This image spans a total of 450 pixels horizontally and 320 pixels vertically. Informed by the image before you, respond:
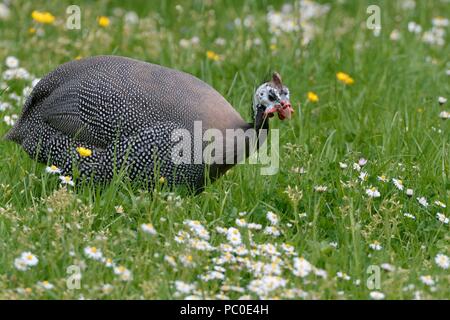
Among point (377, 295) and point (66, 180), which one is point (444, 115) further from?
point (66, 180)

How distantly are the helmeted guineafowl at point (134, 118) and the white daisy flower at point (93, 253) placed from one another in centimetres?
75

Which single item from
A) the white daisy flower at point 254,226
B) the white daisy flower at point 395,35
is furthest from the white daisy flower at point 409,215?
the white daisy flower at point 395,35

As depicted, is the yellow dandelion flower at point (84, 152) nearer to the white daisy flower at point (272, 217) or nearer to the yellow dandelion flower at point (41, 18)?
the white daisy flower at point (272, 217)

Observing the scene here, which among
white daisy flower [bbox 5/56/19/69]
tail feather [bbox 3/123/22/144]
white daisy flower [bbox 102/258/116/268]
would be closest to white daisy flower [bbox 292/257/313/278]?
white daisy flower [bbox 102/258/116/268]

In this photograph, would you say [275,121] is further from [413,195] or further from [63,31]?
[63,31]

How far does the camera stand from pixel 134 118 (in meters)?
4.61

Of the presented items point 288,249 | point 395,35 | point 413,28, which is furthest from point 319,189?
point 413,28

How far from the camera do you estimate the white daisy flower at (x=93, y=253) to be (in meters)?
3.80

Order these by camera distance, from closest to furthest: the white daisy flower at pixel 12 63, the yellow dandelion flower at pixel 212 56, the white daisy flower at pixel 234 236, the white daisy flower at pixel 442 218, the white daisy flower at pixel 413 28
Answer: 1. the white daisy flower at pixel 234 236
2. the white daisy flower at pixel 442 218
3. the white daisy flower at pixel 12 63
4. the yellow dandelion flower at pixel 212 56
5. the white daisy flower at pixel 413 28

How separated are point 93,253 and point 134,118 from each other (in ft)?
3.15

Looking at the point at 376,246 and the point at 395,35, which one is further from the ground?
the point at 395,35
